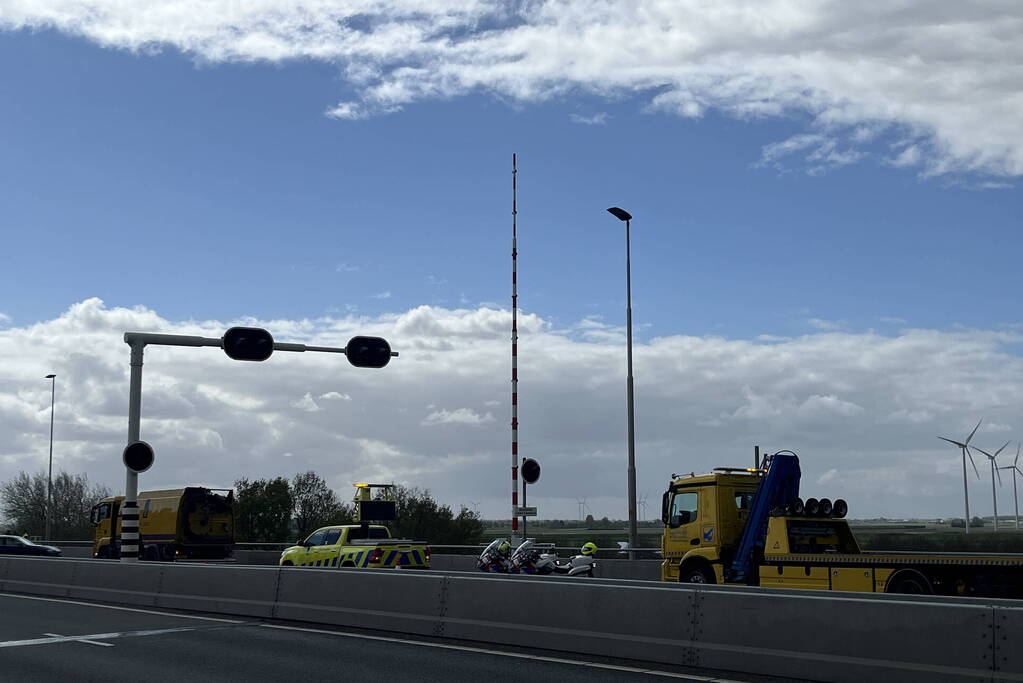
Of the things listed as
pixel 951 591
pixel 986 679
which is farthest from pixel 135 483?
pixel 986 679

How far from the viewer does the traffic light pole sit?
68.5 ft

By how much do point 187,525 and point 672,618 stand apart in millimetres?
26889

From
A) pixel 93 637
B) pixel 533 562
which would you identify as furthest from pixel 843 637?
pixel 533 562

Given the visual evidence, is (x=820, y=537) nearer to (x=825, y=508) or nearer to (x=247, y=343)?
(x=825, y=508)

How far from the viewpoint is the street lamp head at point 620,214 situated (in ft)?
103

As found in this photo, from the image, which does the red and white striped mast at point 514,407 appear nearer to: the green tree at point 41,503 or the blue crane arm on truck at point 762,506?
the blue crane arm on truck at point 762,506

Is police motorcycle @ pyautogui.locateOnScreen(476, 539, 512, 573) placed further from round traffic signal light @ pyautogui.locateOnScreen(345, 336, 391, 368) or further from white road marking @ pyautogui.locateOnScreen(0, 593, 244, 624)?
white road marking @ pyautogui.locateOnScreen(0, 593, 244, 624)

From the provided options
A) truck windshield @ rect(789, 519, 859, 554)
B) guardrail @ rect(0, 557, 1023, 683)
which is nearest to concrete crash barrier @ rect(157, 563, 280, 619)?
guardrail @ rect(0, 557, 1023, 683)

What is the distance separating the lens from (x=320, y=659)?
11.6 meters

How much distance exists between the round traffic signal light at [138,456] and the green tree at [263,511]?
36540mm

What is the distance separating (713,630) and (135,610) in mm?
10829

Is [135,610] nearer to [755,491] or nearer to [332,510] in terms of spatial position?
[755,491]

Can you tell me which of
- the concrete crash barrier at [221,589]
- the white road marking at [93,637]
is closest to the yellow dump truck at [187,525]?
the concrete crash barrier at [221,589]

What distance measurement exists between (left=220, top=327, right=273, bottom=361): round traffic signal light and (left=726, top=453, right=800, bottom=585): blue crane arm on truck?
9965 mm
